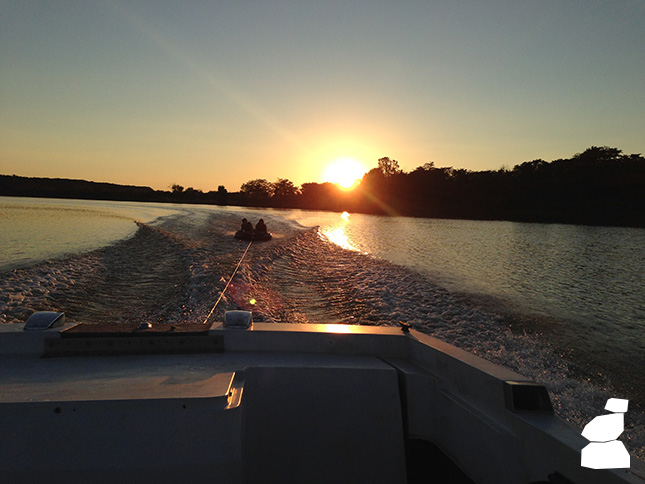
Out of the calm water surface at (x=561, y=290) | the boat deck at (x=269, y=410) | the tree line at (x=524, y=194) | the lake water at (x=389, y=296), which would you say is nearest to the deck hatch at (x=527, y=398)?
the boat deck at (x=269, y=410)

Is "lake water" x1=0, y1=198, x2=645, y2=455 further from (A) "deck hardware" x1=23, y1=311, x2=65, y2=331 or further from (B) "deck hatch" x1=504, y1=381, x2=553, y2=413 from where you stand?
(A) "deck hardware" x1=23, y1=311, x2=65, y2=331

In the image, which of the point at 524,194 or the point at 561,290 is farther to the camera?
the point at 524,194

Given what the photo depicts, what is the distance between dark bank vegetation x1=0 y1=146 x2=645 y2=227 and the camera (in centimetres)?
6183

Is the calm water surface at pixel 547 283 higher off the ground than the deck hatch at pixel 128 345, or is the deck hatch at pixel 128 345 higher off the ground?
the deck hatch at pixel 128 345

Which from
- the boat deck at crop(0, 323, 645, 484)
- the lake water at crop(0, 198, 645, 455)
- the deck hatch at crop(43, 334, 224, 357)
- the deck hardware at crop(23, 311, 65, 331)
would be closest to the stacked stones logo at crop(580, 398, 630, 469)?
the boat deck at crop(0, 323, 645, 484)

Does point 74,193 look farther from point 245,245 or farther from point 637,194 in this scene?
point 637,194

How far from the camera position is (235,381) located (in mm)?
2010

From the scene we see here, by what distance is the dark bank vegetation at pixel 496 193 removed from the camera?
6183 centimetres

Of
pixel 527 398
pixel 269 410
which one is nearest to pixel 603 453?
pixel 527 398

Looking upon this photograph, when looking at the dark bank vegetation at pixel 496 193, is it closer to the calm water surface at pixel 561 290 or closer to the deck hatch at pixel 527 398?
the calm water surface at pixel 561 290

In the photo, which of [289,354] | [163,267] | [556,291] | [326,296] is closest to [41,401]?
[289,354]

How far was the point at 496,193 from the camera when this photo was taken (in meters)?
77.6

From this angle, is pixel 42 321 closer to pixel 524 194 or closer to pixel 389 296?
pixel 389 296

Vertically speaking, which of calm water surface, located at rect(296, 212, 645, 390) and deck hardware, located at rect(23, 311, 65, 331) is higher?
deck hardware, located at rect(23, 311, 65, 331)
